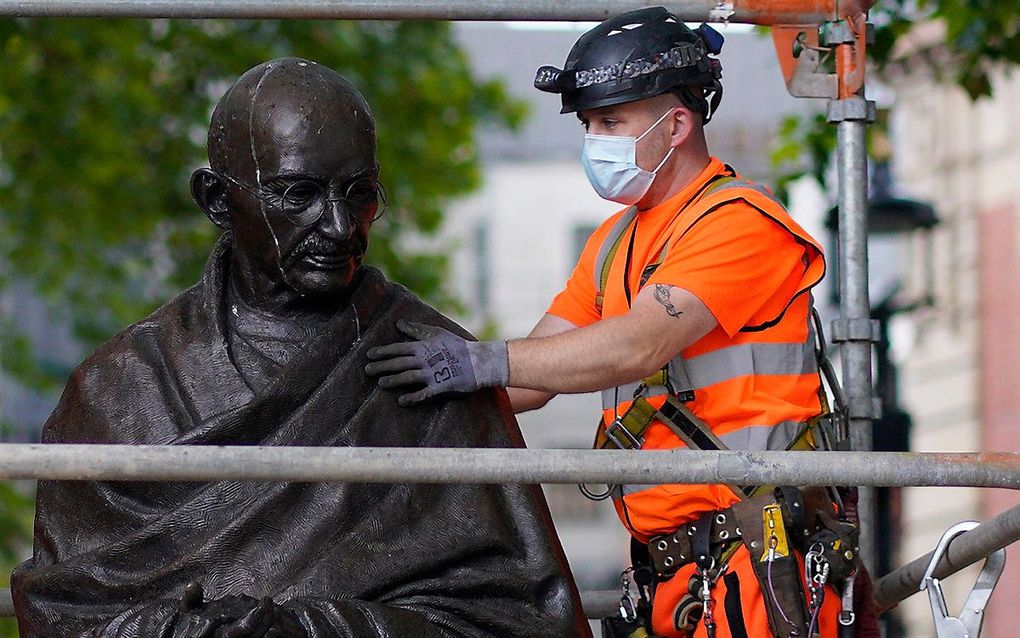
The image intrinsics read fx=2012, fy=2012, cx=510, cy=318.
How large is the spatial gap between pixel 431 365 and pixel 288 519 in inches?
17.4

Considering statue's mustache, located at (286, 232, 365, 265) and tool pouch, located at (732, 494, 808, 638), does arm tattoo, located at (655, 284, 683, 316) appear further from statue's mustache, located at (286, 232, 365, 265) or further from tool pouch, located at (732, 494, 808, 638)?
statue's mustache, located at (286, 232, 365, 265)

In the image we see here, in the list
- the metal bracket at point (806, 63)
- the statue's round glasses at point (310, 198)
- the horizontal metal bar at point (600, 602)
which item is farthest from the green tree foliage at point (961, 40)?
Answer: the statue's round glasses at point (310, 198)

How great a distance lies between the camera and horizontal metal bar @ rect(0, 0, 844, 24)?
5.20m

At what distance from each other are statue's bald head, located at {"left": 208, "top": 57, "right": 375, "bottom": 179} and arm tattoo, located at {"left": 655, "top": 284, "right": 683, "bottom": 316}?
73 centimetres

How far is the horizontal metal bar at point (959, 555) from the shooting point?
4295 mm

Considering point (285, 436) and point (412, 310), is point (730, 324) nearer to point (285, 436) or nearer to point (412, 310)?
point (412, 310)

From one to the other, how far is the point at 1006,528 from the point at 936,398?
13.2 metres

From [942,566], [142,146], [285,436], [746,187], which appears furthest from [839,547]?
[142,146]

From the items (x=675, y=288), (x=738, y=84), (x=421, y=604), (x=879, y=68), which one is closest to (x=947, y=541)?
(x=675, y=288)

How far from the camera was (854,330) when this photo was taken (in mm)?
5156

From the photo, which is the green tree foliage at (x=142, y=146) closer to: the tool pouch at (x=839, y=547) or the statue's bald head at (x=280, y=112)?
the statue's bald head at (x=280, y=112)

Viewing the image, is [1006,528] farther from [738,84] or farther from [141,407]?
[738,84]

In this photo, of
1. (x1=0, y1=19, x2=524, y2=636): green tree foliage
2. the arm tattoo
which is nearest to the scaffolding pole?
the arm tattoo

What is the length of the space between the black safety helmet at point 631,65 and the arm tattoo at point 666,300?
1.53ft
